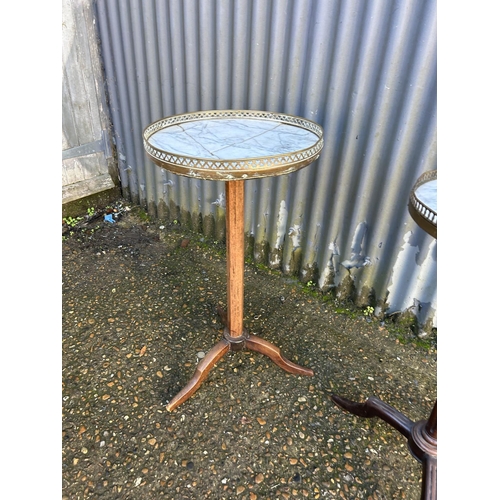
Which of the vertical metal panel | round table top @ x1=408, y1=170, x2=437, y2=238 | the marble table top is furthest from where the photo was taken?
the vertical metal panel

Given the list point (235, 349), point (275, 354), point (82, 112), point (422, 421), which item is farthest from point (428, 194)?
point (82, 112)

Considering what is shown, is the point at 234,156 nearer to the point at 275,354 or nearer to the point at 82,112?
the point at 275,354

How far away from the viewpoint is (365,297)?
8.34 ft

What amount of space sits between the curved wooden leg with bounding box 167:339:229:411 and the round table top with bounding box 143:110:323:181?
105 cm

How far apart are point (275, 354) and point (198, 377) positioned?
1.39 feet

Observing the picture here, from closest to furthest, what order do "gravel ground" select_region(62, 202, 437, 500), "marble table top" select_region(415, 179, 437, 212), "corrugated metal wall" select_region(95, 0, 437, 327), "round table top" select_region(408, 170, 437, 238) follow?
1. "round table top" select_region(408, 170, 437, 238)
2. "marble table top" select_region(415, 179, 437, 212)
3. "gravel ground" select_region(62, 202, 437, 500)
4. "corrugated metal wall" select_region(95, 0, 437, 327)

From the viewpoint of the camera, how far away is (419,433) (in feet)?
5.37

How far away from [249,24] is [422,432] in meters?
2.30

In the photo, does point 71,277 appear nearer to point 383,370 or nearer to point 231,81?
point 231,81

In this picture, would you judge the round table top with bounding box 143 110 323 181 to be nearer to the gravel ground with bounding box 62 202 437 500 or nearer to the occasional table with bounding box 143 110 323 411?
the occasional table with bounding box 143 110 323 411

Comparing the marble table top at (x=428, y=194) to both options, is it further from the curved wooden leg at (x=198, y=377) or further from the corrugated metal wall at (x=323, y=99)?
the curved wooden leg at (x=198, y=377)

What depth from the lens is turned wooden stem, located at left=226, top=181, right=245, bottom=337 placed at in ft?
5.62

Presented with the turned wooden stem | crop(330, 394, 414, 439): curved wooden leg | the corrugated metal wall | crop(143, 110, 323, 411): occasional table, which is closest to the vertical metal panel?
the corrugated metal wall

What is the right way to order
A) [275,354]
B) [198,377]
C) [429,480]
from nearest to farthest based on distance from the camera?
[429,480], [198,377], [275,354]
